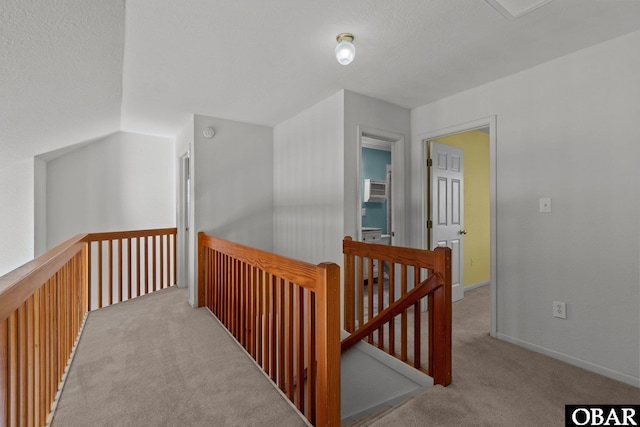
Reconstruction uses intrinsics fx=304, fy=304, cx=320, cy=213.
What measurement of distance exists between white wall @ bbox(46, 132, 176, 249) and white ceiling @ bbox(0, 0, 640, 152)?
1.14 meters

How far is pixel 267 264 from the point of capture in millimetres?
1936

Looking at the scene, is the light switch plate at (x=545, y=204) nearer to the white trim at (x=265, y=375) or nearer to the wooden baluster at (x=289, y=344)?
the wooden baluster at (x=289, y=344)

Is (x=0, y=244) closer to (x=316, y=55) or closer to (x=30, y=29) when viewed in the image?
(x=30, y=29)

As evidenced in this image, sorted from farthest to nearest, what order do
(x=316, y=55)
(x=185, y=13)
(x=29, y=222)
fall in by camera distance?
(x=29, y=222) < (x=316, y=55) < (x=185, y=13)

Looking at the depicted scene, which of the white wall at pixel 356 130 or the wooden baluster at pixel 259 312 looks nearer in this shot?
the wooden baluster at pixel 259 312

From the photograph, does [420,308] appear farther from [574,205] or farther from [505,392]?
[574,205]

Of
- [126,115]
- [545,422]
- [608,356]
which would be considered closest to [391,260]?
[545,422]

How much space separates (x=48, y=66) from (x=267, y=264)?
183 cm

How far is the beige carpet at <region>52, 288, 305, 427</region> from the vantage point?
1.61 metres

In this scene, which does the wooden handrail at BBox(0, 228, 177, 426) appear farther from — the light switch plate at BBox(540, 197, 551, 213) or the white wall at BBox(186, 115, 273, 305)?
the light switch plate at BBox(540, 197, 551, 213)

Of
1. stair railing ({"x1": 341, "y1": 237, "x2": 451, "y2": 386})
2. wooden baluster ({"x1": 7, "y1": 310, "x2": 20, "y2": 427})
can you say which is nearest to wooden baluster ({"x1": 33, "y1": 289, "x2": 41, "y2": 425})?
wooden baluster ({"x1": 7, "y1": 310, "x2": 20, "y2": 427})

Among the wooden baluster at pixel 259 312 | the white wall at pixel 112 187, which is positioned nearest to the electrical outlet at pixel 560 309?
the wooden baluster at pixel 259 312

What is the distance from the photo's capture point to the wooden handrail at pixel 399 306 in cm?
192

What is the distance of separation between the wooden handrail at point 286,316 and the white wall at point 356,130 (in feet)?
3.59
